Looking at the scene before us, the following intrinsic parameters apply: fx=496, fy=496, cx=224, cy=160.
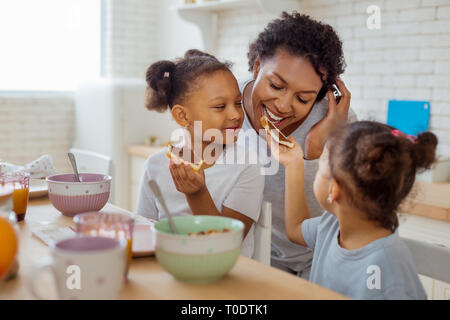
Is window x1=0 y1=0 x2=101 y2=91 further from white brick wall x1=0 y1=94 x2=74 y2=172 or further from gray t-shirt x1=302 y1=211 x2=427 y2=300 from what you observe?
gray t-shirt x1=302 y1=211 x2=427 y2=300

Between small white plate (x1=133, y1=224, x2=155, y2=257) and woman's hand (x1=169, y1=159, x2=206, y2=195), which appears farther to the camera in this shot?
woman's hand (x1=169, y1=159, x2=206, y2=195)

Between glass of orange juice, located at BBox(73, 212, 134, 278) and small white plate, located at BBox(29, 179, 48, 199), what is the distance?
0.72 metres

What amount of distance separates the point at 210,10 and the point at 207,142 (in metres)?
2.46

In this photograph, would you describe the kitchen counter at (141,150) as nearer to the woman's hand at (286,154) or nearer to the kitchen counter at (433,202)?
the kitchen counter at (433,202)

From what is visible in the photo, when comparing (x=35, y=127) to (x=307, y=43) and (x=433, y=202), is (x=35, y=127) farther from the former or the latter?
(x=433, y=202)

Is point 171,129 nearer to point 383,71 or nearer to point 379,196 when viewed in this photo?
point 383,71

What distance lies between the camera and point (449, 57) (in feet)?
8.17

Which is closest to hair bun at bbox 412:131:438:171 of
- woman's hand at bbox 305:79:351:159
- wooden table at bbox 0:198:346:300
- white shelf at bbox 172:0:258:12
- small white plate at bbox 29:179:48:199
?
wooden table at bbox 0:198:346:300

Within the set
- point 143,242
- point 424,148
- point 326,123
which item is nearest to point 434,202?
point 326,123

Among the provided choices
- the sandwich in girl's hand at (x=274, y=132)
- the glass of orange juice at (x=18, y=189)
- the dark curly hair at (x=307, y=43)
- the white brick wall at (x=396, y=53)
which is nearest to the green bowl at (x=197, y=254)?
the glass of orange juice at (x=18, y=189)

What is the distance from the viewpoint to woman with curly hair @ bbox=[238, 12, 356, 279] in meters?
1.65

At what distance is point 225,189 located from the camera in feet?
5.02
